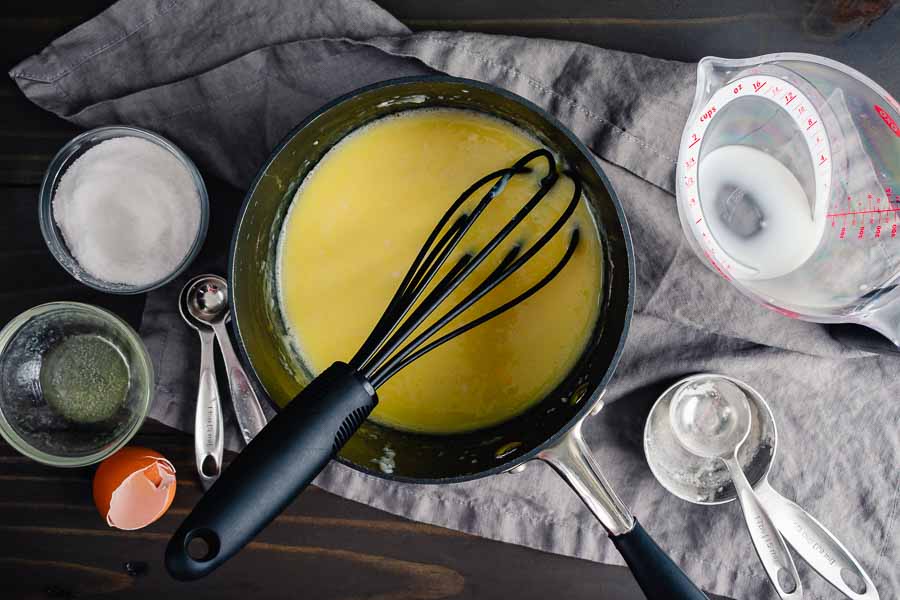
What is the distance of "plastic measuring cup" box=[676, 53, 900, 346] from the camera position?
709mm

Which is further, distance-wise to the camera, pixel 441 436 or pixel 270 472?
pixel 441 436

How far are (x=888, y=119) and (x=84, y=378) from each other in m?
Answer: 0.81

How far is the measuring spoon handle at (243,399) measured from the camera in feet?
2.43

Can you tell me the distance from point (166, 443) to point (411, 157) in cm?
39

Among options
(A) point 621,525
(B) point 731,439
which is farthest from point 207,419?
(B) point 731,439

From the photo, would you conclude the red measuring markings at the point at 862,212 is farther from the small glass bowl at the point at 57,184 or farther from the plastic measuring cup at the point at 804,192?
the small glass bowl at the point at 57,184

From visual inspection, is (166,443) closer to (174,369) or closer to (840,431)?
(174,369)

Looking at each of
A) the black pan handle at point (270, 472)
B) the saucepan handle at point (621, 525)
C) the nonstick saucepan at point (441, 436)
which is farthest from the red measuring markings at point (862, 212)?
the black pan handle at point (270, 472)

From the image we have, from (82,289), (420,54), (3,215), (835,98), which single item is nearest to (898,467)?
(835,98)

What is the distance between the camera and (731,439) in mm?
769

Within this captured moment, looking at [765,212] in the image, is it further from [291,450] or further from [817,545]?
[291,450]

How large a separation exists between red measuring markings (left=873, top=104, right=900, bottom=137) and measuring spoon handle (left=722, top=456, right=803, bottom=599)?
1.13ft

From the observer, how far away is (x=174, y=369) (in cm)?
77

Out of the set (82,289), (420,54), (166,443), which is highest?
(420,54)
